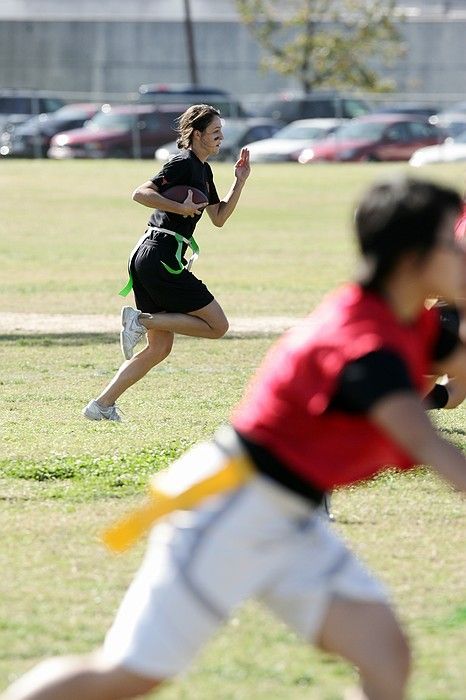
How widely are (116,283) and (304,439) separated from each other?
1457 centimetres

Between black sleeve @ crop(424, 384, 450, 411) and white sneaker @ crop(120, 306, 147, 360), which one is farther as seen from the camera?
white sneaker @ crop(120, 306, 147, 360)

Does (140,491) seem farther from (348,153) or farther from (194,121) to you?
(348,153)

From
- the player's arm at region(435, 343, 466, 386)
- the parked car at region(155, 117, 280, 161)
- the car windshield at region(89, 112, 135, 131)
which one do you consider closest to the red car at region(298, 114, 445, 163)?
the parked car at region(155, 117, 280, 161)

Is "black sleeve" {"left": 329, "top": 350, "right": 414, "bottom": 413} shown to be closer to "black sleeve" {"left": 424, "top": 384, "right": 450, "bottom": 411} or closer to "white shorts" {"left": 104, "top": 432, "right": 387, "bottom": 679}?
"white shorts" {"left": 104, "top": 432, "right": 387, "bottom": 679}

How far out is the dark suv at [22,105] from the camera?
43.4 meters

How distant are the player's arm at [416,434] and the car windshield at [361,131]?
36535 mm

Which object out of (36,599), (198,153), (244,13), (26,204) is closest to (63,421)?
(198,153)

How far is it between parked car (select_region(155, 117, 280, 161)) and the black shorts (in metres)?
29.1

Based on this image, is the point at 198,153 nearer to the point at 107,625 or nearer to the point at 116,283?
the point at 107,625

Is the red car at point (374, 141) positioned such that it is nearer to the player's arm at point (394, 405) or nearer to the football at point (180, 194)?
the football at point (180, 194)

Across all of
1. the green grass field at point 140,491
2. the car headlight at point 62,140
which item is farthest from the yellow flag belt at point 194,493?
the car headlight at point 62,140

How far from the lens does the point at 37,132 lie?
4138 cm

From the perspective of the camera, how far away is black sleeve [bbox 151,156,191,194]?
356 inches

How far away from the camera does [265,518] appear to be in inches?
134
